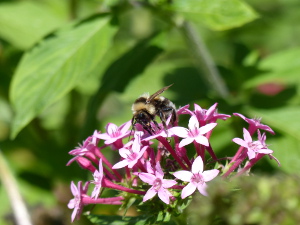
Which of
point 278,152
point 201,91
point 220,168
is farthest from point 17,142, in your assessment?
point 220,168

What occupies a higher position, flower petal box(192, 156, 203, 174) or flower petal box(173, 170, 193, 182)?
flower petal box(173, 170, 193, 182)

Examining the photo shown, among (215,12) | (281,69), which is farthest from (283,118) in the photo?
(215,12)

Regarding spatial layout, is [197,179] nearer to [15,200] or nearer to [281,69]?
[15,200]

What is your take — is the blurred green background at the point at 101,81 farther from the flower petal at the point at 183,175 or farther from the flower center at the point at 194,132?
the flower petal at the point at 183,175

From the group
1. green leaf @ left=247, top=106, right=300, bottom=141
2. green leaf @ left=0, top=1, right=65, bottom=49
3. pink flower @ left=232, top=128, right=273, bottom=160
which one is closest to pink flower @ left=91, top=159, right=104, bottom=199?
pink flower @ left=232, top=128, right=273, bottom=160

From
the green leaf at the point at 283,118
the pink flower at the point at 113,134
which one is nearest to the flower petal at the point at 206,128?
the pink flower at the point at 113,134

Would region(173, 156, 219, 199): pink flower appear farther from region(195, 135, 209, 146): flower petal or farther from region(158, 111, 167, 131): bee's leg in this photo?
region(158, 111, 167, 131): bee's leg
